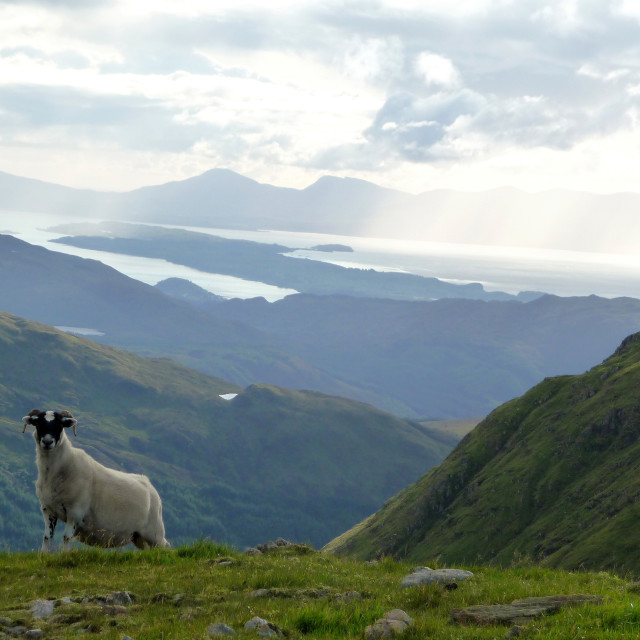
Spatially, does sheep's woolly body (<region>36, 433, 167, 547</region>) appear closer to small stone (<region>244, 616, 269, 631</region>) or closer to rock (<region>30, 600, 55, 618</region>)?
rock (<region>30, 600, 55, 618</region>)

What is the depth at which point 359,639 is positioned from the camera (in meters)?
10.6

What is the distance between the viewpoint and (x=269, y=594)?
14.0 metres

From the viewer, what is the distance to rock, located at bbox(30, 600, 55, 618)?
12445 millimetres

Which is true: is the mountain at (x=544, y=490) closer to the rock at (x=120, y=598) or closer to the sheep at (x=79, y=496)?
the sheep at (x=79, y=496)

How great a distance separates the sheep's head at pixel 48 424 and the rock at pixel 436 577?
390 inches

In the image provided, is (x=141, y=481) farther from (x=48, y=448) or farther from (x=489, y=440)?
(x=489, y=440)

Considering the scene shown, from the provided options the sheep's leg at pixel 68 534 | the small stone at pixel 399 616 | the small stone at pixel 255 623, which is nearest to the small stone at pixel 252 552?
the sheep's leg at pixel 68 534

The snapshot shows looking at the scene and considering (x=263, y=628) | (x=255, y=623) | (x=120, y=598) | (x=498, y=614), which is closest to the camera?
(x=263, y=628)

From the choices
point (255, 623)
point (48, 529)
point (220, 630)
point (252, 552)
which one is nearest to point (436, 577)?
point (255, 623)

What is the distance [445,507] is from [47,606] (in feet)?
606

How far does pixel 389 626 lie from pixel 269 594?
3869mm

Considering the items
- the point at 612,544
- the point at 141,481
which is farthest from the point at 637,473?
the point at 141,481

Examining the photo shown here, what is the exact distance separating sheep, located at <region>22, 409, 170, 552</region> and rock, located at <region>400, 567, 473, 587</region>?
849 centimetres

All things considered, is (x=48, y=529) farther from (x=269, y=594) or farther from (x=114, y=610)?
(x=269, y=594)
